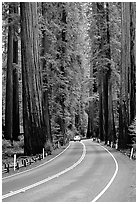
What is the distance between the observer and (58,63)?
119 ft

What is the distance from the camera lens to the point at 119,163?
23.1 meters

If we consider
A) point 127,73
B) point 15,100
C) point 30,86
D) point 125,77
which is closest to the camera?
point 30,86

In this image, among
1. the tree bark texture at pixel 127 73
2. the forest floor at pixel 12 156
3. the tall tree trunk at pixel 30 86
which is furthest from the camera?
the tree bark texture at pixel 127 73

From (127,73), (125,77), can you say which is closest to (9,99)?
(125,77)

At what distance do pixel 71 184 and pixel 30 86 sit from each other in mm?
10748

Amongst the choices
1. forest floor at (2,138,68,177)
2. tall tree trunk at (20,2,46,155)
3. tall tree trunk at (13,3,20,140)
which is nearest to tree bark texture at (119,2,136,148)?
forest floor at (2,138,68,177)

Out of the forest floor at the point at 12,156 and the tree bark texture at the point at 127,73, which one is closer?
Answer: the forest floor at the point at 12,156

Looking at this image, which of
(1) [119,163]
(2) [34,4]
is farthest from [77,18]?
(1) [119,163]

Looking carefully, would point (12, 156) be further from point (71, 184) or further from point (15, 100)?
point (15, 100)

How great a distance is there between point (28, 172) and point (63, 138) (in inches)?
940

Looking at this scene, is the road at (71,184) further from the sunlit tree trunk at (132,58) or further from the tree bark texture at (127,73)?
the sunlit tree trunk at (132,58)

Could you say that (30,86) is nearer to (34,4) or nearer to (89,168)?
(34,4)

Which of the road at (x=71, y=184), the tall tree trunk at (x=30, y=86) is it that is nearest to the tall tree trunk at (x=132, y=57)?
the tall tree trunk at (x=30, y=86)

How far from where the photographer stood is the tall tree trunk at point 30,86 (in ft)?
80.8
